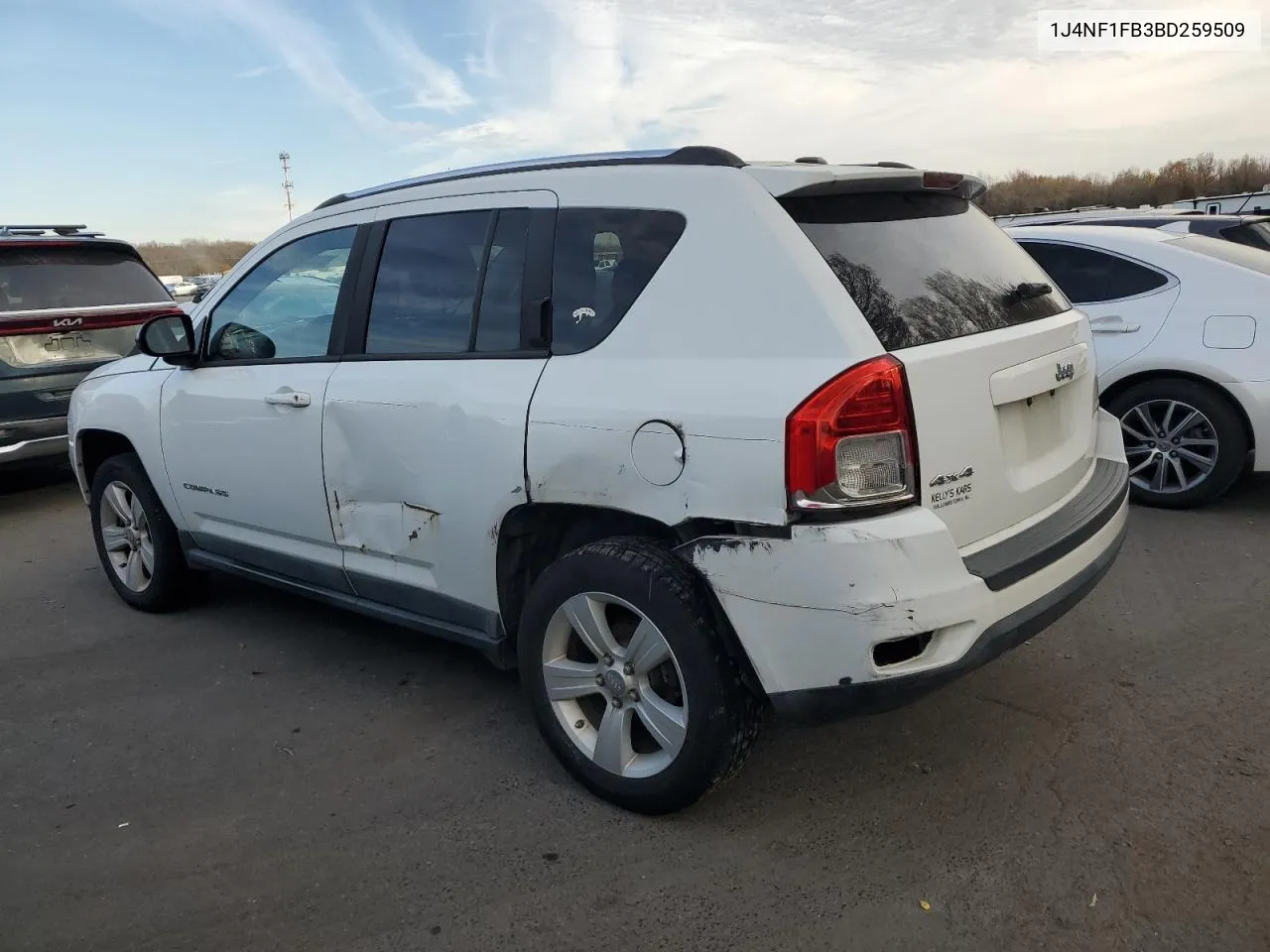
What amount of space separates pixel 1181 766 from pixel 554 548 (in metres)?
2.02

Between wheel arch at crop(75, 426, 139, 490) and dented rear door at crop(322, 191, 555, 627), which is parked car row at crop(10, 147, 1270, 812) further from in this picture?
wheel arch at crop(75, 426, 139, 490)

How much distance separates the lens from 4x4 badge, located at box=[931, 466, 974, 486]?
8.50ft

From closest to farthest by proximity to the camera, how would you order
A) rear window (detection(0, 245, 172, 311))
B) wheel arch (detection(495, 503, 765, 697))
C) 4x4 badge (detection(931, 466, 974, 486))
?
4x4 badge (detection(931, 466, 974, 486)) < wheel arch (detection(495, 503, 765, 697)) < rear window (detection(0, 245, 172, 311))

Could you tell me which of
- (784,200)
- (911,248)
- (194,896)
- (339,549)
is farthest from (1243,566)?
(194,896)

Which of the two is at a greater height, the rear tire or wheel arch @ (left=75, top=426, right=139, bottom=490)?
wheel arch @ (left=75, top=426, right=139, bottom=490)

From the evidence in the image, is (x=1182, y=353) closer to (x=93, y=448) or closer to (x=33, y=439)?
(x=93, y=448)

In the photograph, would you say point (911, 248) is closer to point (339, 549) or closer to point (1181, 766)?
point (1181, 766)

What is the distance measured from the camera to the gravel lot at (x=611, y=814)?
8.29 ft

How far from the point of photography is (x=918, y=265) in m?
2.92

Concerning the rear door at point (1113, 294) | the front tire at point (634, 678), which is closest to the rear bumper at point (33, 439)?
the front tire at point (634, 678)

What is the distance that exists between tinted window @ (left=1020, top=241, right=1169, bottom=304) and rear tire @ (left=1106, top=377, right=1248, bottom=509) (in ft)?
1.92

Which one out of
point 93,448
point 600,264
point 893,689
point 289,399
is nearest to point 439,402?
point 600,264

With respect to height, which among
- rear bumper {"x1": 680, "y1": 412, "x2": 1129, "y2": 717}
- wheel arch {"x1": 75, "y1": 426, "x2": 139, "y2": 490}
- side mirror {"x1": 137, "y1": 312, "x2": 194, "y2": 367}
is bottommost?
rear bumper {"x1": 680, "y1": 412, "x2": 1129, "y2": 717}

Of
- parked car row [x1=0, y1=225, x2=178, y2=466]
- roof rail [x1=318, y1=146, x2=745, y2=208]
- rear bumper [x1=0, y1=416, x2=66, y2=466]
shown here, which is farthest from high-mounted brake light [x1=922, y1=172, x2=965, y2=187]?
rear bumper [x1=0, y1=416, x2=66, y2=466]
